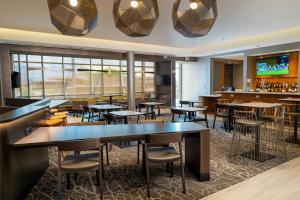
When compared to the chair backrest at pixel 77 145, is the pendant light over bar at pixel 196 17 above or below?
above

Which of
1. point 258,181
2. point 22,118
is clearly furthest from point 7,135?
point 258,181

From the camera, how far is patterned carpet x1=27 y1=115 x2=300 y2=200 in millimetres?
2685

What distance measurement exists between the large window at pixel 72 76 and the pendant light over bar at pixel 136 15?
26.8 ft

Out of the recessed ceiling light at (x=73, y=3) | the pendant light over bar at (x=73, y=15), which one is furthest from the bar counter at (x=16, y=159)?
the recessed ceiling light at (x=73, y=3)

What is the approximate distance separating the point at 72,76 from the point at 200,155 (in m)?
9.07

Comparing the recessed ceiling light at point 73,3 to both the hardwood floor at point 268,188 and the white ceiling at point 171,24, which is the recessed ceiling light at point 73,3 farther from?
the hardwood floor at point 268,188

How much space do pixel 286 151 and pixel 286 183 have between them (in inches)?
62.8

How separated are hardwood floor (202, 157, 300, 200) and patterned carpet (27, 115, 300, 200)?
109 mm

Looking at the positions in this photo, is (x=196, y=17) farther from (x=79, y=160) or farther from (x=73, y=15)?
(x=79, y=160)

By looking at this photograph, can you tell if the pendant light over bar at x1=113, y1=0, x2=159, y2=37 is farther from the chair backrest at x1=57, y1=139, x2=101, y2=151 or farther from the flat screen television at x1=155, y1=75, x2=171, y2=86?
the flat screen television at x1=155, y1=75, x2=171, y2=86

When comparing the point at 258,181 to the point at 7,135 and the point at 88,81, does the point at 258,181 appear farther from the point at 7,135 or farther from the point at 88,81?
the point at 88,81

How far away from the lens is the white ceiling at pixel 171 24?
13.9ft

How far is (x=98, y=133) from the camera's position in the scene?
2.71m

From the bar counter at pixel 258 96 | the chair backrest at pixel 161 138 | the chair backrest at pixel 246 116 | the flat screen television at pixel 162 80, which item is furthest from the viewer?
the flat screen television at pixel 162 80
